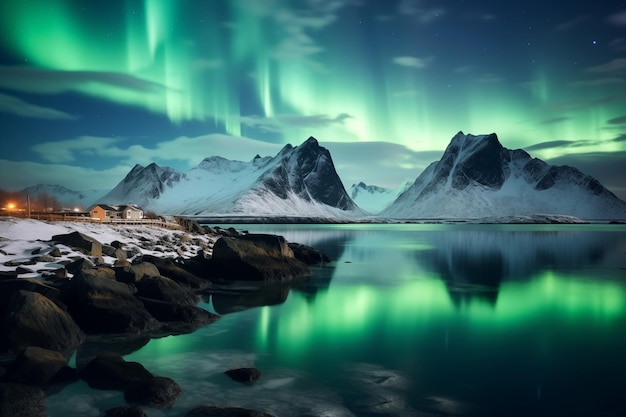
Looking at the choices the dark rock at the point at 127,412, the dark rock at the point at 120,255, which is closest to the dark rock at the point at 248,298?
the dark rock at the point at 120,255

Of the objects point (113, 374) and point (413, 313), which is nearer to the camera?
point (113, 374)

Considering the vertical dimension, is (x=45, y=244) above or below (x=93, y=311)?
above

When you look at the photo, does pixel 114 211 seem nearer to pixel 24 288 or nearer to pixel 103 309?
pixel 24 288

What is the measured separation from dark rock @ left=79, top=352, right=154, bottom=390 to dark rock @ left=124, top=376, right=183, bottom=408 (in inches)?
13.1

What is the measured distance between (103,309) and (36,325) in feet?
9.75

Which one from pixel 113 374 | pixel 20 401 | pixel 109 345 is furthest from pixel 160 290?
pixel 20 401

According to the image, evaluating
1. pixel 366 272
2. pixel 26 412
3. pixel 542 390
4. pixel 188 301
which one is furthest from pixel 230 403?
pixel 366 272

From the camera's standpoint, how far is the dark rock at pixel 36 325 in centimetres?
1489

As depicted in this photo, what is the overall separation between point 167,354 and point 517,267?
43.0 metres

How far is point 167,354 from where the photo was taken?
15.8 metres

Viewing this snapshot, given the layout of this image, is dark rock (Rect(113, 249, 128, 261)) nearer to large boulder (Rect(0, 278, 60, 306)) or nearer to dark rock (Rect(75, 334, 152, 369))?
large boulder (Rect(0, 278, 60, 306))

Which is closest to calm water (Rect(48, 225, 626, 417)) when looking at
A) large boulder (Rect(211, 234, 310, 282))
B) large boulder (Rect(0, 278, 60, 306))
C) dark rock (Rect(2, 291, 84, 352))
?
dark rock (Rect(2, 291, 84, 352))

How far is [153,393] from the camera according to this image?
1162cm

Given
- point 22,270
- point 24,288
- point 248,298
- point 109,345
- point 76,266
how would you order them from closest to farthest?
point 109,345 < point 24,288 < point 22,270 < point 76,266 < point 248,298
